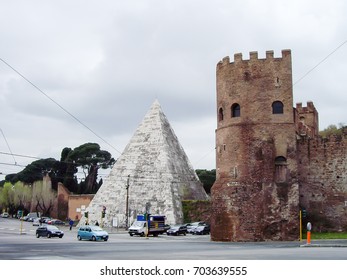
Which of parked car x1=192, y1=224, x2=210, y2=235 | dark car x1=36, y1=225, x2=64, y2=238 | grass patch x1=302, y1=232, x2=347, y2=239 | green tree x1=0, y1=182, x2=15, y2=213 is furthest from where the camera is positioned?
green tree x1=0, y1=182, x2=15, y2=213

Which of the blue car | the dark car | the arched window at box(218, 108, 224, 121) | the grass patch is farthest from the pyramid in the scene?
the grass patch

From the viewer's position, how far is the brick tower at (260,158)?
108 feet

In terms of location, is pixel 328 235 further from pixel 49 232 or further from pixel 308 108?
pixel 49 232

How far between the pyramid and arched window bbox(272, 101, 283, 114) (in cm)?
2435

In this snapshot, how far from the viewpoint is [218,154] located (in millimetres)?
35750

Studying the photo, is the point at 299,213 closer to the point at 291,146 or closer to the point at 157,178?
the point at 291,146

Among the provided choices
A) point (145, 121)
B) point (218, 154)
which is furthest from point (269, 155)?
point (145, 121)

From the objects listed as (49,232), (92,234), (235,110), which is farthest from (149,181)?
(235,110)

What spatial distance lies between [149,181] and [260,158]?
2872 cm

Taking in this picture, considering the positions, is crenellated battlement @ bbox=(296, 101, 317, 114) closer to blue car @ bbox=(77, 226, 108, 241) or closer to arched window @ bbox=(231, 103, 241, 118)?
arched window @ bbox=(231, 103, 241, 118)

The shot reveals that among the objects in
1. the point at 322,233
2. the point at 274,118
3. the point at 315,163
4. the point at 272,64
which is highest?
the point at 272,64

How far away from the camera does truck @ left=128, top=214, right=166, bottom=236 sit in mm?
44938

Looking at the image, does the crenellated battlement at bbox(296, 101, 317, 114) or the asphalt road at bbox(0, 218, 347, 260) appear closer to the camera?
the asphalt road at bbox(0, 218, 347, 260)

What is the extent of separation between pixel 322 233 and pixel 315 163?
4.68 meters
